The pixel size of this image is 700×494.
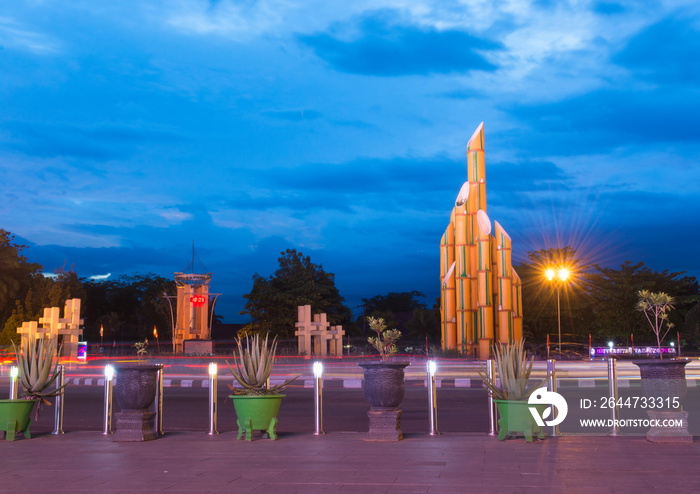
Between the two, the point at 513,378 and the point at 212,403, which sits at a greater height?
the point at 513,378

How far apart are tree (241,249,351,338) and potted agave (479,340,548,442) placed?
135 ft

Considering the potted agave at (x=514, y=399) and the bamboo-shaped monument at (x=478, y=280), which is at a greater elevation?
the bamboo-shaped monument at (x=478, y=280)

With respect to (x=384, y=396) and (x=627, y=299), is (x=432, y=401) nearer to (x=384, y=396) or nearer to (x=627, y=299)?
(x=384, y=396)

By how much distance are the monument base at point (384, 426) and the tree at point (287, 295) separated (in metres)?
40.7

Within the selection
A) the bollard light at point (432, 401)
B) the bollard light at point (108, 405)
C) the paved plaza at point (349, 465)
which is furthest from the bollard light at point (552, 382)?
the bollard light at point (108, 405)

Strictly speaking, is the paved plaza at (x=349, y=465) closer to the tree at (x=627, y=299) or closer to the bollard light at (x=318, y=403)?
the bollard light at (x=318, y=403)

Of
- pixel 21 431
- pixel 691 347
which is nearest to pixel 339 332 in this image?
pixel 691 347

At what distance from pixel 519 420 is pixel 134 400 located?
569 cm

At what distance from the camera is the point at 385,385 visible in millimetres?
10000

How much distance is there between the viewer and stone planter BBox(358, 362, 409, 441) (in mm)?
9906

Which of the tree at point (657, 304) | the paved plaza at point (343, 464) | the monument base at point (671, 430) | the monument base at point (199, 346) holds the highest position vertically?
the tree at point (657, 304)

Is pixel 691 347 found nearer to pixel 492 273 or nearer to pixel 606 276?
pixel 606 276

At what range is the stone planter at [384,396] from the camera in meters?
9.91

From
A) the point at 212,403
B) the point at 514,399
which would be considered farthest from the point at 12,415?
the point at 514,399
